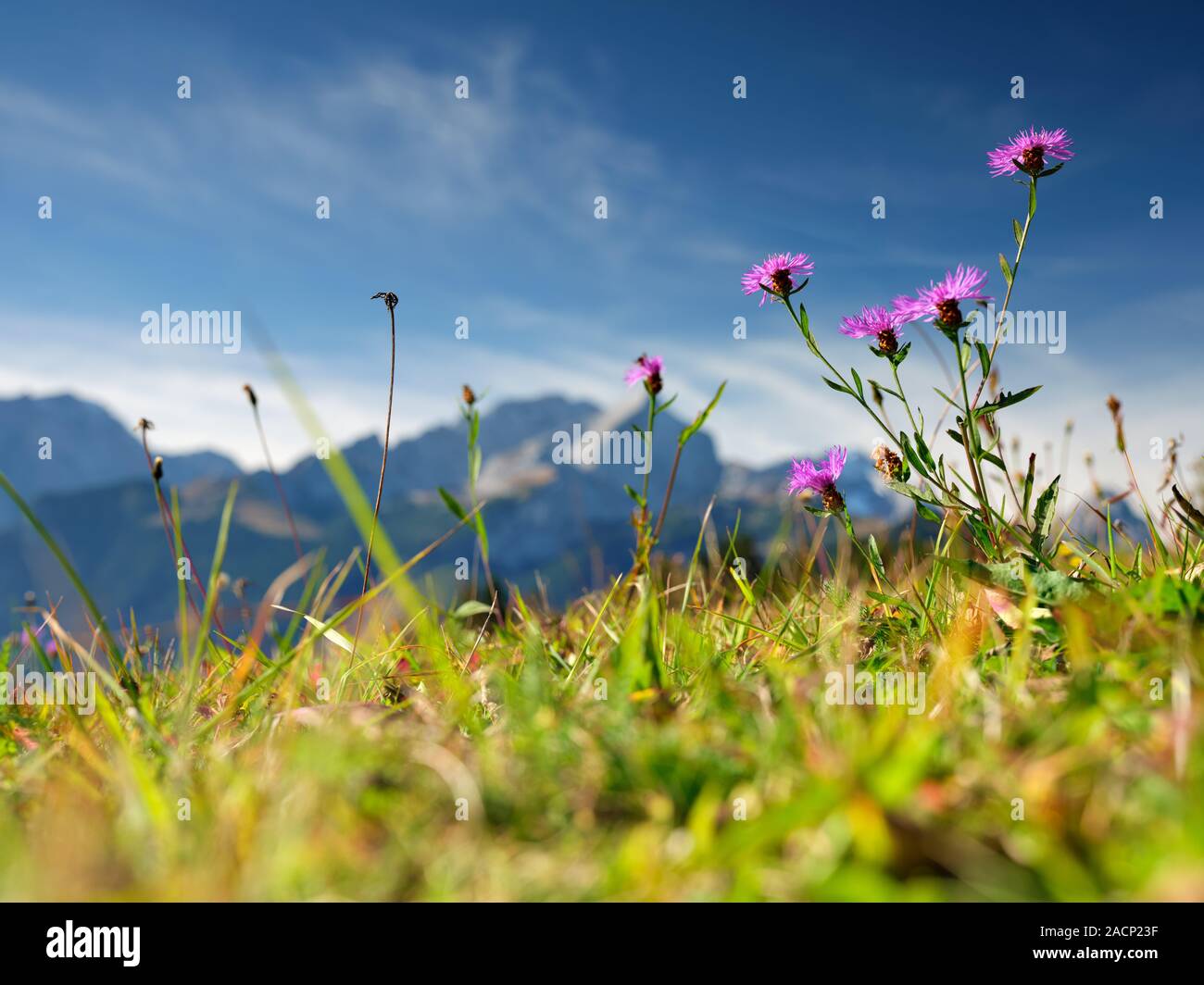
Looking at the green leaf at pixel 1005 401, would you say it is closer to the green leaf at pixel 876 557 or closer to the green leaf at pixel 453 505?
the green leaf at pixel 876 557

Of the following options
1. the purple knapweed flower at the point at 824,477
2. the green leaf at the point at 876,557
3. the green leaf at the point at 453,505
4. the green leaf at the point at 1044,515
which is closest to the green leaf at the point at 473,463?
the green leaf at the point at 453,505

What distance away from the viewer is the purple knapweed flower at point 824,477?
109 inches

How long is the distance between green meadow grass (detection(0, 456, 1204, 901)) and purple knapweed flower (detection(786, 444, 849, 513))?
652 millimetres

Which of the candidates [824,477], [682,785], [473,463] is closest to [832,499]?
[824,477]

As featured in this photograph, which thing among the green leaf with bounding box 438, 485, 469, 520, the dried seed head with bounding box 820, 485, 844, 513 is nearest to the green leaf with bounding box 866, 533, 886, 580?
the dried seed head with bounding box 820, 485, 844, 513

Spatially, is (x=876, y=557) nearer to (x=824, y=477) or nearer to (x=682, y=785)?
(x=824, y=477)

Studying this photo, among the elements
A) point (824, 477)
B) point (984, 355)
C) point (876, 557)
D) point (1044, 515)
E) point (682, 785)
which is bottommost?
point (682, 785)

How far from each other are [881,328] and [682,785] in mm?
1862

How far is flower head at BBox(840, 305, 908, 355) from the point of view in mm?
2680

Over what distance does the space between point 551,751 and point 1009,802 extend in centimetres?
83

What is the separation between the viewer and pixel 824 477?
283 centimetres

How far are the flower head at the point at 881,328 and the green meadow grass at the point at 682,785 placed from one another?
A: 0.97 m
